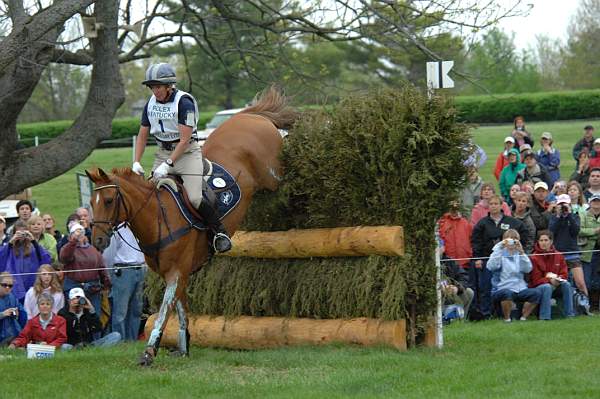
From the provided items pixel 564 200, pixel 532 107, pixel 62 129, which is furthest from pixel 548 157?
pixel 62 129

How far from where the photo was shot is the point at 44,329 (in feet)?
41.4

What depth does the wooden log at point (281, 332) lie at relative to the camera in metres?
10.5

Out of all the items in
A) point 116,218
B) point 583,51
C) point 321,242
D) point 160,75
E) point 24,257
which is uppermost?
point 583,51

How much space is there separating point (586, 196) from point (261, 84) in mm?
6178

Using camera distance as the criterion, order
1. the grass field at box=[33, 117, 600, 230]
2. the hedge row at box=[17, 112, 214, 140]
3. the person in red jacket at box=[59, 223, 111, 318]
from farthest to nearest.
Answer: the hedge row at box=[17, 112, 214, 140] < the grass field at box=[33, 117, 600, 230] < the person in red jacket at box=[59, 223, 111, 318]

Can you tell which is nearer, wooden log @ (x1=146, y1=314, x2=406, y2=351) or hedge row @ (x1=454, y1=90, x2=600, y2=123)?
wooden log @ (x1=146, y1=314, x2=406, y2=351)

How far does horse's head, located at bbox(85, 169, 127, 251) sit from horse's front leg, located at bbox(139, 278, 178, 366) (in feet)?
2.99

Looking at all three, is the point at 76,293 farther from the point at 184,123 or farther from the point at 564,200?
the point at 564,200

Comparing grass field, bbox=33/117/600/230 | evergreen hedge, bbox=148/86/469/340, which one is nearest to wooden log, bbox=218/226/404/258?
evergreen hedge, bbox=148/86/469/340

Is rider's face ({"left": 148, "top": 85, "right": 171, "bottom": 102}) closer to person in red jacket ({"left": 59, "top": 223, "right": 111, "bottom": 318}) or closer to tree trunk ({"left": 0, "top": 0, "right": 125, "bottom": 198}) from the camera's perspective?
tree trunk ({"left": 0, "top": 0, "right": 125, "bottom": 198})

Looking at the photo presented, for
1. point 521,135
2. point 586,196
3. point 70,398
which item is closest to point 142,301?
point 70,398

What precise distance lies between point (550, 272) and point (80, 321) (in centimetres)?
654

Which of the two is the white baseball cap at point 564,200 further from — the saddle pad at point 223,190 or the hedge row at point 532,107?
the hedge row at point 532,107

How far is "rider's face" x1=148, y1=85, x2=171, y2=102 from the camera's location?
33.5ft
